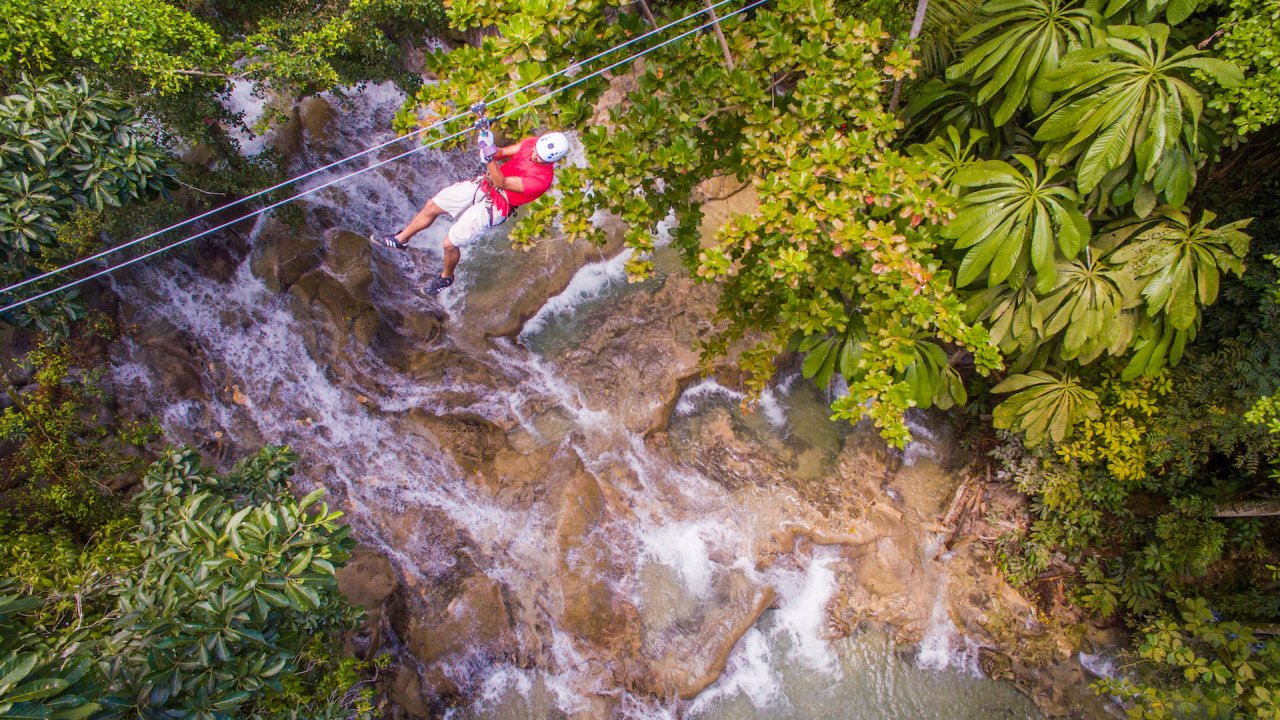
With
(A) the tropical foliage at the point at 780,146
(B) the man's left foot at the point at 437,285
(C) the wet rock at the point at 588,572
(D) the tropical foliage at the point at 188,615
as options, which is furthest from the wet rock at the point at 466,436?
(A) the tropical foliage at the point at 780,146

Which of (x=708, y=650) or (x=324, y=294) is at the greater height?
(x=324, y=294)

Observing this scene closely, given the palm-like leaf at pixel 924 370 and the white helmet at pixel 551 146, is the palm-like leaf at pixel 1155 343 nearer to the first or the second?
the palm-like leaf at pixel 924 370

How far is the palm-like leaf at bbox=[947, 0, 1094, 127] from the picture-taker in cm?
346

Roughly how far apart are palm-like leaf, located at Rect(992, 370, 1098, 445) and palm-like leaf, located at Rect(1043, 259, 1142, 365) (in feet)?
1.71

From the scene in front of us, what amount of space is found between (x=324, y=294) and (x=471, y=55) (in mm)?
3520

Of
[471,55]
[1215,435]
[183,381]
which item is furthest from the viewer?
[183,381]

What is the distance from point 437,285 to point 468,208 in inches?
52.0

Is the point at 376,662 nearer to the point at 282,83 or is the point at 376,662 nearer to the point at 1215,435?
the point at 282,83

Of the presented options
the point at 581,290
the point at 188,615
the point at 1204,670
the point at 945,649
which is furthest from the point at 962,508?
the point at 188,615

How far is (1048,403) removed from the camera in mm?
4375

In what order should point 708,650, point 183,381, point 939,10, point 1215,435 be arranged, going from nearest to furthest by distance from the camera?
Result: point 939,10 → point 1215,435 → point 708,650 → point 183,381

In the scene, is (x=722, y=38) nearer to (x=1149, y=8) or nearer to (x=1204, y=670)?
(x=1149, y=8)

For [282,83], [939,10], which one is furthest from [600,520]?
[939,10]

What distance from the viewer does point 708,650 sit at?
490 cm
